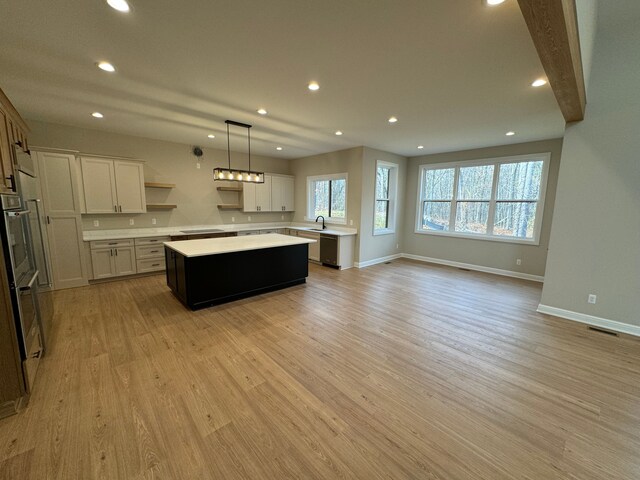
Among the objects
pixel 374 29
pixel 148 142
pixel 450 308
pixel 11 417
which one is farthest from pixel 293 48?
pixel 148 142

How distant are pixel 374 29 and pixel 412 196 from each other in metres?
5.45

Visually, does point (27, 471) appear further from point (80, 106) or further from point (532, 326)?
point (532, 326)

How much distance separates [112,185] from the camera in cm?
464

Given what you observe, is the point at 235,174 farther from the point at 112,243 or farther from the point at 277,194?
the point at 277,194

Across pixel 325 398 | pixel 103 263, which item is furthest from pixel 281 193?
pixel 325 398

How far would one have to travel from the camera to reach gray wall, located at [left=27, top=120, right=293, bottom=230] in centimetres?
439

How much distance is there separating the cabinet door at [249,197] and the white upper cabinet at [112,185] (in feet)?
6.83

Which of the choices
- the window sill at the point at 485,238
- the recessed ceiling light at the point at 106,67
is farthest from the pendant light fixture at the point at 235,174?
the window sill at the point at 485,238

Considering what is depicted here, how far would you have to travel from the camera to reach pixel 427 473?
1.43 m

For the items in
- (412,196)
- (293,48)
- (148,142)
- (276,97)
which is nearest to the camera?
(293,48)

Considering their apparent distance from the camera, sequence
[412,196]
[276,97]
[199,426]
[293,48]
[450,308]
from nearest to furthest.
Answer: [199,426] → [293,48] → [276,97] → [450,308] → [412,196]

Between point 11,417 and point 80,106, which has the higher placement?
point 80,106

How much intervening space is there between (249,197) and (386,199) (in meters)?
3.55

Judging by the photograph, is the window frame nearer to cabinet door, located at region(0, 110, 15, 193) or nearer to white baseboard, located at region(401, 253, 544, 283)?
white baseboard, located at region(401, 253, 544, 283)
